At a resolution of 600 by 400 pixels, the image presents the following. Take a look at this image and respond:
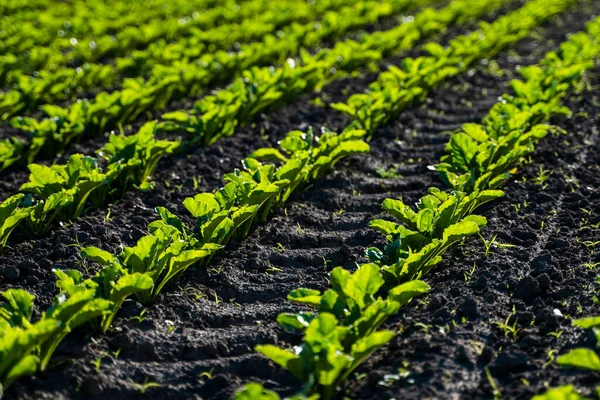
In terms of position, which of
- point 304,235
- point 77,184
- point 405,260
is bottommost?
point 304,235

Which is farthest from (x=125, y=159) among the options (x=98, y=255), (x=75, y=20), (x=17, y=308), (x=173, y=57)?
(x=75, y=20)

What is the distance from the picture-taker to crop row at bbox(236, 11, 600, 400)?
10.3 feet

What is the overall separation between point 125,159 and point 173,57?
3804mm

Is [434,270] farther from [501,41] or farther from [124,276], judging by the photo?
[501,41]

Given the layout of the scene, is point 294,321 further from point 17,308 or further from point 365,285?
point 17,308

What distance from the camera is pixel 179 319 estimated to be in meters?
3.87

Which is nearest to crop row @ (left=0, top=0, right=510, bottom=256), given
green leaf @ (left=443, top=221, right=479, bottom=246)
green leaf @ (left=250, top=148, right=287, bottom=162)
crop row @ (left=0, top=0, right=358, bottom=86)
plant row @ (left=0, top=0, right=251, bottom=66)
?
green leaf @ (left=250, top=148, right=287, bottom=162)

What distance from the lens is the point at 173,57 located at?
891cm

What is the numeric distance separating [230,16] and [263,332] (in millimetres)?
9210

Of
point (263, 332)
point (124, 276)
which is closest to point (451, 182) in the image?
point (263, 332)

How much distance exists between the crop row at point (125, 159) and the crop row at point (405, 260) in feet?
6.01

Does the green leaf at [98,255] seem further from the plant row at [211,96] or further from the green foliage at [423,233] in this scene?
the plant row at [211,96]

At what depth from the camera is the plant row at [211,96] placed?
6141 mm

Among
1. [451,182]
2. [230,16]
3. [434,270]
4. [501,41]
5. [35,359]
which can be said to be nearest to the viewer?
[35,359]
